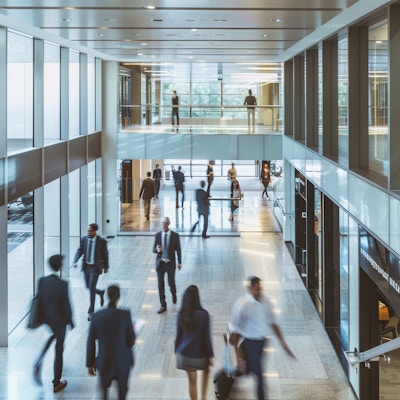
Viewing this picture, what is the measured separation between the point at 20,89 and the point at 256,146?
10.5 metres

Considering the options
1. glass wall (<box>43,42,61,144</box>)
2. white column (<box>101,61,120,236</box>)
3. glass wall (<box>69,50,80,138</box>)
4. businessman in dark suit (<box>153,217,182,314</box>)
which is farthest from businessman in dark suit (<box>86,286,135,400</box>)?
white column (<box>101,61,120,236</box>)

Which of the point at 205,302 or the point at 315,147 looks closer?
the point at 205,302

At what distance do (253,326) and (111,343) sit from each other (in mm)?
1576

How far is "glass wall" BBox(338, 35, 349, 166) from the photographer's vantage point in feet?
37.0

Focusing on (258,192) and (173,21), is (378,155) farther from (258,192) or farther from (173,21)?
(258,192)

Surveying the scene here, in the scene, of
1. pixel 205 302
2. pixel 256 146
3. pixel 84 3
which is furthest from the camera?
pixel 256 146

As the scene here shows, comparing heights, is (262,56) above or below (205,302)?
above

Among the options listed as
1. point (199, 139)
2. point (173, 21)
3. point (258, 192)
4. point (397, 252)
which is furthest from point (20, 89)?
point (258, 192)

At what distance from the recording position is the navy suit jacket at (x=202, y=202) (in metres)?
20.9

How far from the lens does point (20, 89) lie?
13.0 m

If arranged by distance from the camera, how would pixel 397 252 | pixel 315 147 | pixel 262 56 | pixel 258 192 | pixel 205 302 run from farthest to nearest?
pixel 258 192 < pixel 262 56 < pixel 315 147 < pixel 205 302 < pixel 397 252

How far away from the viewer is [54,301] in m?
Answer: 8.99

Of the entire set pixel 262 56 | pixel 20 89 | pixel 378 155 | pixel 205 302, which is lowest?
pixel 205 302

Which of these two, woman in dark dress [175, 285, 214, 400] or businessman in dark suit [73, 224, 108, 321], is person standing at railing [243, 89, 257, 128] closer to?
businessman in dark suit [73, 224, 108, 321]
